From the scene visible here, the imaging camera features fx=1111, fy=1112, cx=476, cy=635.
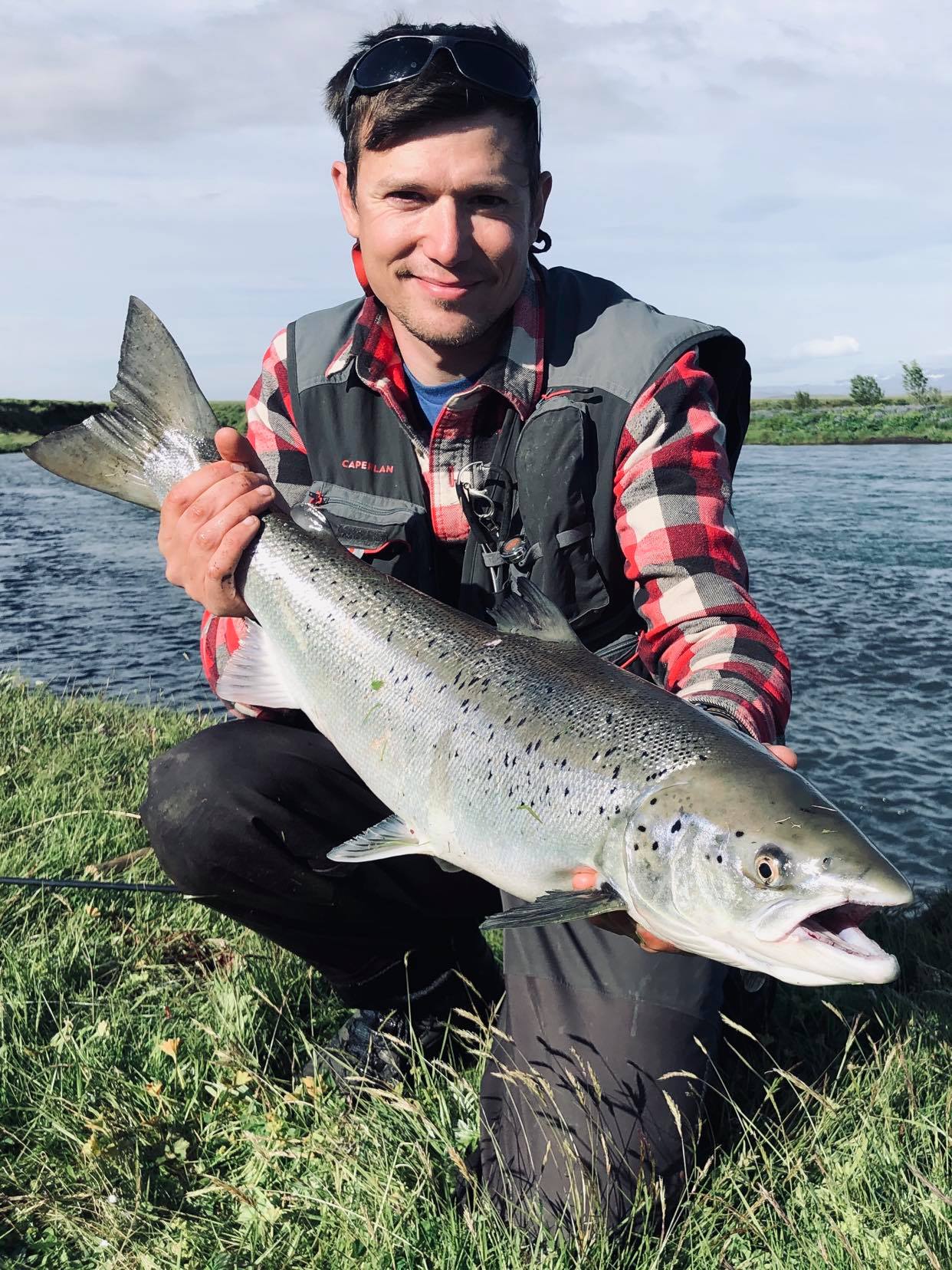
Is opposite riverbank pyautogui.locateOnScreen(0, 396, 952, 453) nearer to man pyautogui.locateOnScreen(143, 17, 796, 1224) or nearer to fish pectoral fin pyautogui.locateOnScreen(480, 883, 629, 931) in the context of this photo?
man pyautogui.locateOnScreen(143, 17, 796, 1224)

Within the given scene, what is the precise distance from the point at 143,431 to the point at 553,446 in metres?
1.25

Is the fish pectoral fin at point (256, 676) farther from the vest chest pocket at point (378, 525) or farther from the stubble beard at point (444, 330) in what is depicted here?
the stubble beard at point (444, 330)

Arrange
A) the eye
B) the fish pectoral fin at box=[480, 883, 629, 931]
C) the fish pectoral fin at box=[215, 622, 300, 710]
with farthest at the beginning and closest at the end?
1. the fish pectoral fin at box=[215, 622, 300, 710]
2. the fish pectoral fin at box=[480, 883, 629, 931]
3. the eye

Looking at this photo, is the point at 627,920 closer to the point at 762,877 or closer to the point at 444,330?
the point at 762,877

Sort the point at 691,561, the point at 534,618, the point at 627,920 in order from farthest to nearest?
1. the point at 691,561
2. the point at 534,618
3. the point at 627,920

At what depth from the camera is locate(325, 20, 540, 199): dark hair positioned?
3.49 meters

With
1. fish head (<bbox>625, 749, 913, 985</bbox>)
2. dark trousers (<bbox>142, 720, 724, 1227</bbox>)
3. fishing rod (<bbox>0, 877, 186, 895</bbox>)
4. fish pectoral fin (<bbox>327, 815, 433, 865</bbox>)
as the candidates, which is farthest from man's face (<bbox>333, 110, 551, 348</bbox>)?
fishing rod (<bbox>0, 877, 186, 895</bbox>)

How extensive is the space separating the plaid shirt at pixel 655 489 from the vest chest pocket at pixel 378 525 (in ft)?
0.37

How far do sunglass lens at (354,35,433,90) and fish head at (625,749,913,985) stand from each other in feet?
8.20

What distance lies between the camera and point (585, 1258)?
2359 millimetres

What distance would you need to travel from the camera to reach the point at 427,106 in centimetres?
349

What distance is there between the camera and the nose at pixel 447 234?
11.4ft

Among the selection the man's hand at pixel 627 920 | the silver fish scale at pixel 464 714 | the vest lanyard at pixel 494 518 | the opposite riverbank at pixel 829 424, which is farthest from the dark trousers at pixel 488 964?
the opposite riverbank at pixel 829 424

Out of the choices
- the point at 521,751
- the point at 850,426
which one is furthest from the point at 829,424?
the point at 521,751
